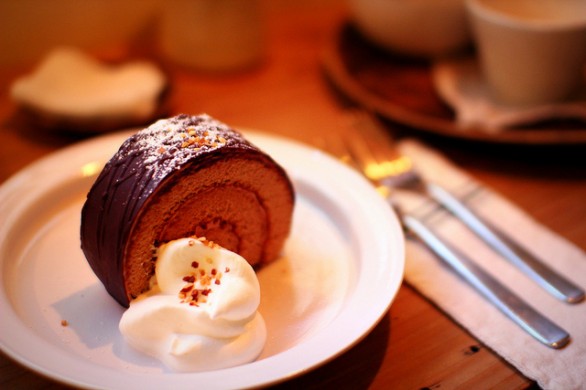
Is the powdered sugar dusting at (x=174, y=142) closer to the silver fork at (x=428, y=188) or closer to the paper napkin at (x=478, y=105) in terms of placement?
the silver fork at (x=428, y=188)

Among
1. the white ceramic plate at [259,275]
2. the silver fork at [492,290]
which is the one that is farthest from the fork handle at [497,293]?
the white ceramic plate at [259,275]

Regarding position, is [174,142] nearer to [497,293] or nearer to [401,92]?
[497,293]

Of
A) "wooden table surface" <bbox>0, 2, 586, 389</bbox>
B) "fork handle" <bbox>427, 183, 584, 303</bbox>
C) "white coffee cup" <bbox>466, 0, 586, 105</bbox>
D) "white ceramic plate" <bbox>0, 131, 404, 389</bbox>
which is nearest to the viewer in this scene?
"white ceramic plate" <bbox>0, 131, 404, 389</bbox>

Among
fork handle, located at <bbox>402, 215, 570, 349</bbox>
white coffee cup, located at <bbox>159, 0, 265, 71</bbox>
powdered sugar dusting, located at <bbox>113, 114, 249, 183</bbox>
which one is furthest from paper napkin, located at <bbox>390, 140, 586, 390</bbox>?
white coffee cup, located at <bbox>159, 0, 265, 71</bbox>

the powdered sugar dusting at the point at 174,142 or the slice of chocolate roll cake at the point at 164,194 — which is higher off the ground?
the powdered sugar dusting at the point at 174,142

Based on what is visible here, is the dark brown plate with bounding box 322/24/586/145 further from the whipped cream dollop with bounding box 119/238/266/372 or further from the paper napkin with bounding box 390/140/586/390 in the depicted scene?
the whipped cream dollop with bounding box 119/238/266/372

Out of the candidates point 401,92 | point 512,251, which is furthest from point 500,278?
point 401,92

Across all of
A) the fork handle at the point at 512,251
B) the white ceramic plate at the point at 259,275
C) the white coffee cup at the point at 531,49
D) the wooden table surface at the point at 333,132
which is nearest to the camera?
the white ceramic plate at the point at 259,275
